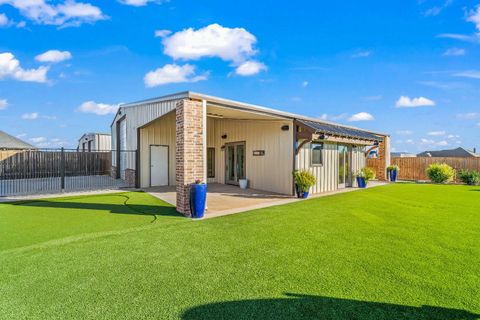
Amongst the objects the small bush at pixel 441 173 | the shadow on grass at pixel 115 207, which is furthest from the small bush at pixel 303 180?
the small bush at pixel 441 173

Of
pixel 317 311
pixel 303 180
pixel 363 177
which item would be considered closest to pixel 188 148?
pixel 303 180

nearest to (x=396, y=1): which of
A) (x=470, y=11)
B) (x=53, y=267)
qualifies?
(x=470, y=11)

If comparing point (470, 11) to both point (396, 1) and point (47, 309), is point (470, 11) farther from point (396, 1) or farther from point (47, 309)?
point (47, 309)

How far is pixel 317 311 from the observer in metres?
2.73

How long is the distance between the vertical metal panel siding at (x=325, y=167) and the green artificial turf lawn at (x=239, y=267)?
15.9 feet

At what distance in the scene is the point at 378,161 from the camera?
1900cm

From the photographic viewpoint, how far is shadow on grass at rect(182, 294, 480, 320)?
2.63 m

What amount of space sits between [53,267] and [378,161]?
1968 centimetres

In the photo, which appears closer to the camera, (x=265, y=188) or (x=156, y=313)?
(x=156, y=313)

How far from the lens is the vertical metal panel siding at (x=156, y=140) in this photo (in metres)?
13.1

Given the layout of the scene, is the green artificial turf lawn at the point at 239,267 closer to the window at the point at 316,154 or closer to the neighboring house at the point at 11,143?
the window at the point at 316,154

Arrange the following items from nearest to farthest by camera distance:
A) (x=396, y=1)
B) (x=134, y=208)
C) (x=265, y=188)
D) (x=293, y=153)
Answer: (x=134, y=208), (x=396, y=1), (x=293, y=153), (x=265, y=188)

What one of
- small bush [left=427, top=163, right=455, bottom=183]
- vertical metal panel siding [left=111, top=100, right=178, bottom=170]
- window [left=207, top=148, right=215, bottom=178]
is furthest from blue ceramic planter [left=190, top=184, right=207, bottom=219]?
small bush [left=427, top=163, right=455, bottom=183]

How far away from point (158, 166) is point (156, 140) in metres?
1.33
